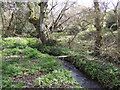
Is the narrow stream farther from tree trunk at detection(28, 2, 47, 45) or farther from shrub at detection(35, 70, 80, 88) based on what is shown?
tree trunk at detection(28, 2, 47, 45)

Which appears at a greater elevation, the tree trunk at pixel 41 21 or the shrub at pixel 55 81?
the tree trunk at pixel 41 21

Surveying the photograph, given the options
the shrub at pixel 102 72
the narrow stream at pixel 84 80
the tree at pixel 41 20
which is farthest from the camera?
the tree at pixel 41 20

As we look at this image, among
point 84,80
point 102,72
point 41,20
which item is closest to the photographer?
point 102,72

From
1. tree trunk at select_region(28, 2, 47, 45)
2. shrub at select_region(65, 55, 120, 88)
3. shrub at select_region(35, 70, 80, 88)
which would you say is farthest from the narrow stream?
tree trunk at select_region(28, 2, 47, 45)

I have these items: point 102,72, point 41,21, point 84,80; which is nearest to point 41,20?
point 41,21

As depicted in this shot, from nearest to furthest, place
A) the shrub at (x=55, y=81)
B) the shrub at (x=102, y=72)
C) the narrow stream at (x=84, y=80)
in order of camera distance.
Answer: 1. the shrub at (x=55, y=81)
2. the shrub at (x=102, y=72)
3. the narrow stream at (x=84, y=80)

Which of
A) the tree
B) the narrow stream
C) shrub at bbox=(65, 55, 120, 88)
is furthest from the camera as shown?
the tree

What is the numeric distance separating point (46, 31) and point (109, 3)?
207 inches

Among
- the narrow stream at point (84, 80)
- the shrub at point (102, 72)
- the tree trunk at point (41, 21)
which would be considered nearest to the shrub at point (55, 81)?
the narrow stream at point (84, 80)

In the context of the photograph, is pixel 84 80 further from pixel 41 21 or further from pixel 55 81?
pixel 41 21

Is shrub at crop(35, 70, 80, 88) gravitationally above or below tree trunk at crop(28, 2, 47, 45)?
below

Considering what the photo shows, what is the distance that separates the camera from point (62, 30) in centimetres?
1719

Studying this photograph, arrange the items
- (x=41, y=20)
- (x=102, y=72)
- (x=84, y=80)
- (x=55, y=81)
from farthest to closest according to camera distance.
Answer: (x=41, y=20) < (x=84, y=80) < (x=102, y=72) < (x=55, y=81)

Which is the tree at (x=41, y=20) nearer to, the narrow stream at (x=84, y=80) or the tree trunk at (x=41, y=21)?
the tree trunk at (x=41, y=21)
